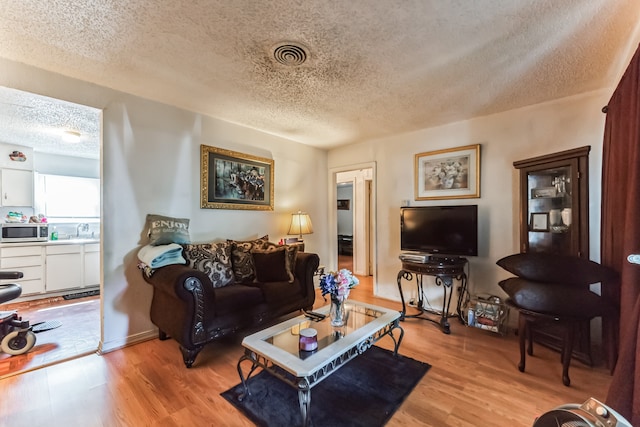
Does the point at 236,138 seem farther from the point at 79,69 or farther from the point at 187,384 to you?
the point at 187,384

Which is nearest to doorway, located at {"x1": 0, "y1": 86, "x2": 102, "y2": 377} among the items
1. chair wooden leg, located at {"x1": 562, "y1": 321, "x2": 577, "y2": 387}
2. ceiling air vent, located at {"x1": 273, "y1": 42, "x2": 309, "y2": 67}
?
ceiling air vent, located at {"x1": 273, "y1": 42, "x2": 309, "y2": 67}

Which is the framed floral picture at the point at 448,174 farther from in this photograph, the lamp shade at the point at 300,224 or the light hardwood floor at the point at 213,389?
the light hardwood floor at the point at 213,389

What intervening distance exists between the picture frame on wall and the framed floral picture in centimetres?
203

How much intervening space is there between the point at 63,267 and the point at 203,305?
345 centimetres

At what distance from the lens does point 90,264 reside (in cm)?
423

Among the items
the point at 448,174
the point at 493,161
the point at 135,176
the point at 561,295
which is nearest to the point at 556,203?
the point at 493,161

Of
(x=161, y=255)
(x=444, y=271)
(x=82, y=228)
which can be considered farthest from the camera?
(x=82, y=228)

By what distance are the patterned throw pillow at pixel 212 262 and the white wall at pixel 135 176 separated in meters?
0.40

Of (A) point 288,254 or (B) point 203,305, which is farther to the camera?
(A) point 288,254

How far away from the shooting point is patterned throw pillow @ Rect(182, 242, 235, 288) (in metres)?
2.56

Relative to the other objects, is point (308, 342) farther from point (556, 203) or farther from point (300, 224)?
point (556, 203)

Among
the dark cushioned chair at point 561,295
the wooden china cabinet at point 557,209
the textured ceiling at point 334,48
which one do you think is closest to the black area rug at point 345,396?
the dark cushioned chair at point 561,295

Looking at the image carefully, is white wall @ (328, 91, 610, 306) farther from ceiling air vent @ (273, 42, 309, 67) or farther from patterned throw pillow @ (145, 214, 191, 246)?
patterned throw pillow @ (145, 214, 191, 246)

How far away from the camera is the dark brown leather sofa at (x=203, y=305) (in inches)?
81.7
